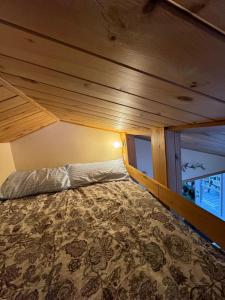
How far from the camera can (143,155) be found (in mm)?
3072

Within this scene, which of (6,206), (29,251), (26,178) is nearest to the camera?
(29,251)

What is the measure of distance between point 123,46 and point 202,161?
10.7ft

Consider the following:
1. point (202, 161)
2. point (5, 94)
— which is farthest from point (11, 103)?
point (202, 161)

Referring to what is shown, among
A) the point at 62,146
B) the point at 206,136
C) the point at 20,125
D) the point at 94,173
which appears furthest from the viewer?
the point at 62,146

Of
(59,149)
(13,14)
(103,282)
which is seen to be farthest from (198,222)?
(59,149)

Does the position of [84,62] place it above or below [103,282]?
above

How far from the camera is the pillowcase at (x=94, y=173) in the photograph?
7.45 feet

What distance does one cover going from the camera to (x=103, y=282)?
788mm

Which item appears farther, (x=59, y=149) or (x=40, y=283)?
(x=59, y=149)

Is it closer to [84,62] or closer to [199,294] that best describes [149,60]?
[84,62]

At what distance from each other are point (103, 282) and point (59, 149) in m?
2.18

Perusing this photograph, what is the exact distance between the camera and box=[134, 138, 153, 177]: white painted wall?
120 inches

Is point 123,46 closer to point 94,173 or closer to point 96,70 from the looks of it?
point 96,70

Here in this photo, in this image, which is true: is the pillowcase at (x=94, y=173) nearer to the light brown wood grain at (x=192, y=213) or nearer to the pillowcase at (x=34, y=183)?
the pillowcase at (x=34, y=183)
